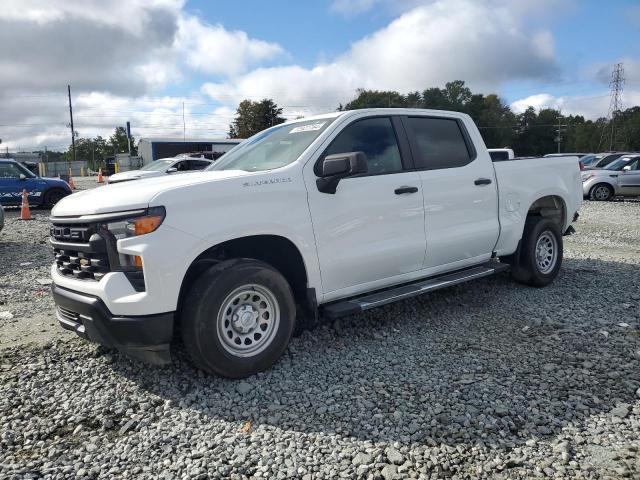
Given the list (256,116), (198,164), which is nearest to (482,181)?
(198,164)

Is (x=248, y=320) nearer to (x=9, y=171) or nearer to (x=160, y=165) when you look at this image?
(x=9, y=171)

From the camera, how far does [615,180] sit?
17.2m

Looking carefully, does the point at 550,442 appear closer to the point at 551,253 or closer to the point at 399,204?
the point at 399,204

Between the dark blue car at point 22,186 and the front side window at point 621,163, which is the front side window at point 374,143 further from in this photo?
the front side window at point 621,163

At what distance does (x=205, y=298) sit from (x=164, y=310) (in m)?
0.27

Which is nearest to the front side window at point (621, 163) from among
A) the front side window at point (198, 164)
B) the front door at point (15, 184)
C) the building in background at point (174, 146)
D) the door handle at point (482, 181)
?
the front side window at point (198, 164)

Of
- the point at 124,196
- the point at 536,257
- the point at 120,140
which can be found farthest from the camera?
the point at 120,140

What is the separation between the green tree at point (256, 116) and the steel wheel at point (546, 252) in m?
72.9

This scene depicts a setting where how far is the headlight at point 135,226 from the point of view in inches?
127

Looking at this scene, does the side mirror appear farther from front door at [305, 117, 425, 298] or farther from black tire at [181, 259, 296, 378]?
black tire at [181, 259, 296, 378]

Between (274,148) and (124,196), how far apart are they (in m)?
1.54

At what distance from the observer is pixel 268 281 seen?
364 centimetres

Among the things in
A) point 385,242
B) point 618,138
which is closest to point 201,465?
point 385,242

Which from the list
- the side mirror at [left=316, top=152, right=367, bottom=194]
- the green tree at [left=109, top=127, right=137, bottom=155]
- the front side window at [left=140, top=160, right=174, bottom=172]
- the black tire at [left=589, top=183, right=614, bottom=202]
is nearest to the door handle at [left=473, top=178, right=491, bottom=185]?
the side mirror at [left=316, top=152, right=367, bottom=194]
